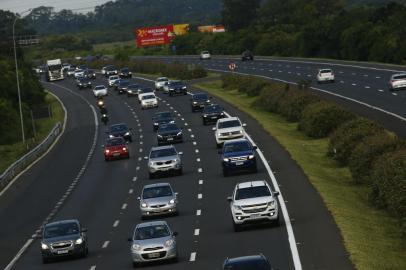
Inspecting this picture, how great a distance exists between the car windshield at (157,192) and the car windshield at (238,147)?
32.7ft

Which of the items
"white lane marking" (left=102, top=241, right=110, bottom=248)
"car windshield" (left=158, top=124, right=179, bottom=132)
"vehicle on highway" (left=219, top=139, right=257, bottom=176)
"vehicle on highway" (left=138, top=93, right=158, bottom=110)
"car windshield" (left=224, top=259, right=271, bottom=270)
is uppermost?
"car windshield" (left=224, top=259, right=271, bottom=270)

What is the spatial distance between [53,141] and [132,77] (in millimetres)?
81838

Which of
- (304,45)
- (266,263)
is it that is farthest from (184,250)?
(304,45)

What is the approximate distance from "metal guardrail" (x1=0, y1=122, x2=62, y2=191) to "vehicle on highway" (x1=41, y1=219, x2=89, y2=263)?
28.4 meters

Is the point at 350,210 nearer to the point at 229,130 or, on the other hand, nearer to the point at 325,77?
the point at 229,130

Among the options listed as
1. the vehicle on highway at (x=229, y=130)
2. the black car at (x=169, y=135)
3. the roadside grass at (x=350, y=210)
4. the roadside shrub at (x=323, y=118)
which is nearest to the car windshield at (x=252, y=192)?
the roadside grass at (x=350, y=210)

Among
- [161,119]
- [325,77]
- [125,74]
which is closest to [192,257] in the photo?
[161,119]

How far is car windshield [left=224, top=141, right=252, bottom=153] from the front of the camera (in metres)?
52.9

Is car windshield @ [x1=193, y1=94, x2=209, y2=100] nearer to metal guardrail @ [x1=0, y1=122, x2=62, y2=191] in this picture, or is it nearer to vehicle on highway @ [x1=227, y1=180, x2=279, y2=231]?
metal guardrail @ [x1=0, y1=122, x2=62, y2=191]

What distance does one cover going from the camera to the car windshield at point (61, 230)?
117ft

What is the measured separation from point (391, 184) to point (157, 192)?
978 cm

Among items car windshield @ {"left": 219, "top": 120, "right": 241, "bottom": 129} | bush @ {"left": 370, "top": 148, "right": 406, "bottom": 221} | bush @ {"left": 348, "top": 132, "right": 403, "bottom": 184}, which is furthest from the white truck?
bush @ {"left": 370, "top": 148, "right": 406, "bottom": 221}

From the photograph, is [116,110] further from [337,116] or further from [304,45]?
[304,45]

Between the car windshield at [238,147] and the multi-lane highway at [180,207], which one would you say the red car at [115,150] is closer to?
the multi-lane highway at [180,207]
